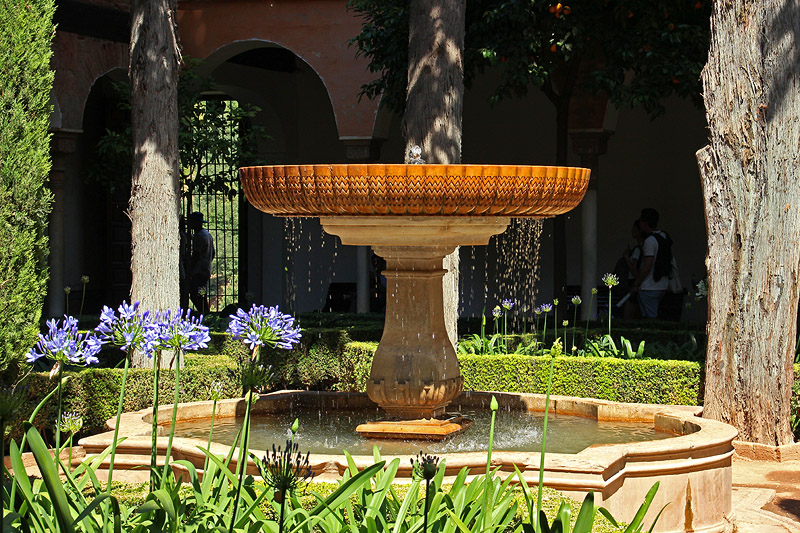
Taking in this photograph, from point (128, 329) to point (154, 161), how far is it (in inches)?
211

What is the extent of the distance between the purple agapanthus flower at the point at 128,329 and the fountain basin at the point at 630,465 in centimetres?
152

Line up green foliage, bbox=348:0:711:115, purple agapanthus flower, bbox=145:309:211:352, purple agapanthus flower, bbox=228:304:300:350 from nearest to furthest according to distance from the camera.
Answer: purple agapanthus flower, bbox=228:304:300:350
purple agapanthus flower, bbox=145:309:211:352
green foliage, bbox=348:0:711:115

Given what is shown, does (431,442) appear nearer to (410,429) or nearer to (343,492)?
(410,429)

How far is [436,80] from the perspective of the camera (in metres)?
7.86

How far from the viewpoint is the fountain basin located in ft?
13.2

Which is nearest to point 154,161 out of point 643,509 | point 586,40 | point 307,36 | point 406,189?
point 406,189

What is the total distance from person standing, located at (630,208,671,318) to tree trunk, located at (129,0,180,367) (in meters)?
4.41

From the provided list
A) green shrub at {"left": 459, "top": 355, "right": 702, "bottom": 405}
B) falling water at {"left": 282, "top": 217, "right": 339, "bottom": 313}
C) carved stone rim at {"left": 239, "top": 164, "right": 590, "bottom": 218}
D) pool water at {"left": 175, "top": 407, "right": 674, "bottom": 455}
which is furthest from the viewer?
falling water at {"left": 282, "top": 217, "right": 339, "bottom": 313}

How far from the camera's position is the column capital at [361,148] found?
12234mm

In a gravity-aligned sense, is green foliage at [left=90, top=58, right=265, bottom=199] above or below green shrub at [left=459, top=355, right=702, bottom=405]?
above

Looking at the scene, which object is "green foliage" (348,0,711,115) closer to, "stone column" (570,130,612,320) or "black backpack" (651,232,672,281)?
"black backpack" (651,232,672,281)

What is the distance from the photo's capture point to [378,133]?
12.3 m

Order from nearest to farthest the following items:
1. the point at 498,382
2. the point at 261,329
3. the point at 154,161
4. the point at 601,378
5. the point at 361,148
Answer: the point at 261,329
the point at 601,378
the point at 498,382
the point at 154,161
the point at 361,148

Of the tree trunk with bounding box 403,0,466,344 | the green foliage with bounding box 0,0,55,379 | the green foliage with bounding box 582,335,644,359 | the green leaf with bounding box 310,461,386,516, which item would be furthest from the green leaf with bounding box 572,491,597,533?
the tree trunk with bounding box 403,0,466,344
